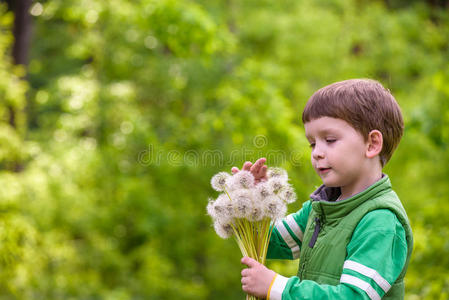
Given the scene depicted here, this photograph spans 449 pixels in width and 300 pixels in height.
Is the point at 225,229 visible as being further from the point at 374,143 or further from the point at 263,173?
the point at 374,143

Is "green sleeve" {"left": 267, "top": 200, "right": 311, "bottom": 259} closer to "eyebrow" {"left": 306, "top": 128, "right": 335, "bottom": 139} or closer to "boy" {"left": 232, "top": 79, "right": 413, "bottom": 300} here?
"boy" {"left": 232, "top": 79, "right": 413, "bottom": 300}

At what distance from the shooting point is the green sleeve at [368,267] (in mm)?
1253

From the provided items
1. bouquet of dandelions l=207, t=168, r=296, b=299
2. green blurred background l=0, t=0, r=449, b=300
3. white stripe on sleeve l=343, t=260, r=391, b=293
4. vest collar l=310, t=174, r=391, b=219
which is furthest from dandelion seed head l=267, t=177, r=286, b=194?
green blurred background l=0, t=0, r=449, b=300

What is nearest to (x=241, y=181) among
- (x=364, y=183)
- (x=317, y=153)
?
(x=317, y=153)

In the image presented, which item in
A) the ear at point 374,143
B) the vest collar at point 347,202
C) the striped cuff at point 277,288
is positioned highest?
the ear at point 374,143

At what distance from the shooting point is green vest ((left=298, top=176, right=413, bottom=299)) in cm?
135

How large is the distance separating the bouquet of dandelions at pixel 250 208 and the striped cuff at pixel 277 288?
128 mm

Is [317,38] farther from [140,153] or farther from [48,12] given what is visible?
[48,12]

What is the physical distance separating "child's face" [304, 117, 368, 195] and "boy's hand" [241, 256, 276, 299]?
34 centimetres

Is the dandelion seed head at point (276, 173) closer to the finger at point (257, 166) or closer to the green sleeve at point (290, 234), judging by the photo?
the finger at point (257, 166)

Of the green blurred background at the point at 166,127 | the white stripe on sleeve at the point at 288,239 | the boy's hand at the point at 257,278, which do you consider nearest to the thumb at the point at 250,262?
the boy's hand at the point at 257,278

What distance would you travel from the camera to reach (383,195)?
1.39 m

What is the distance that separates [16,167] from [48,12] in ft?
7.65

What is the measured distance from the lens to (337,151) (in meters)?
1.39
